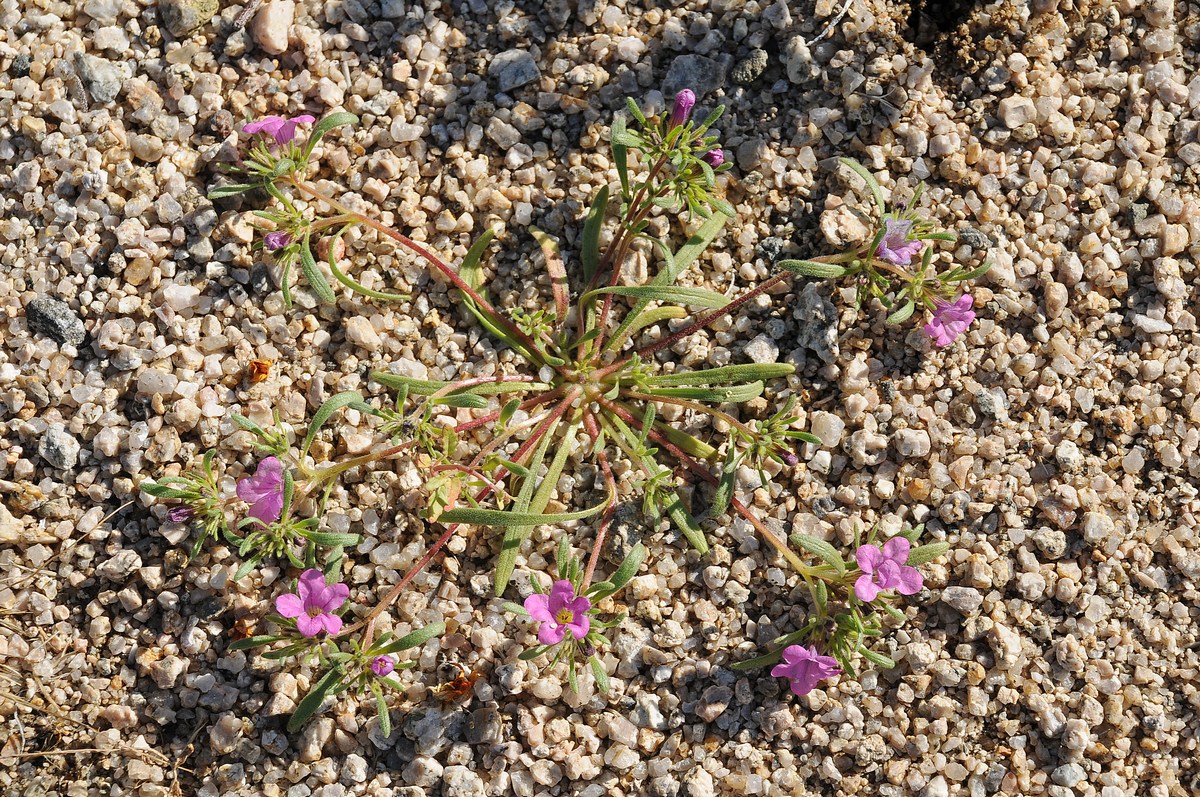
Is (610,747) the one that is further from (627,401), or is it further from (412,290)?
(412,290)

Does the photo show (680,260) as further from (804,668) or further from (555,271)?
(804,668)

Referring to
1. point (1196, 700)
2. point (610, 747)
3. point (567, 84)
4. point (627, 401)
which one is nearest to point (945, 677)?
point (1196, 700)

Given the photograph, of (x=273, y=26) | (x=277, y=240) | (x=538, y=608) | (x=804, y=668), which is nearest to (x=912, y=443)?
(x=804, y=668)

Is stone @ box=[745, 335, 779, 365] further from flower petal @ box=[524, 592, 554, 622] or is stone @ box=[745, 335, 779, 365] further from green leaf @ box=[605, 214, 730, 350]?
flower petal @ box=[524, 592, 554, 622]

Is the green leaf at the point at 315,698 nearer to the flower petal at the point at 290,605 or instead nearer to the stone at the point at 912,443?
the flower petal at the point at 290,605

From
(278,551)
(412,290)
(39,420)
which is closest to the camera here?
(278,551)

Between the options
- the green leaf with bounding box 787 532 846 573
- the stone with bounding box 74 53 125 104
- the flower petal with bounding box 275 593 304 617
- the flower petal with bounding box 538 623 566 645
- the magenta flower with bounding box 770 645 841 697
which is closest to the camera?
the flower petal with bounding box 538 623 566 645

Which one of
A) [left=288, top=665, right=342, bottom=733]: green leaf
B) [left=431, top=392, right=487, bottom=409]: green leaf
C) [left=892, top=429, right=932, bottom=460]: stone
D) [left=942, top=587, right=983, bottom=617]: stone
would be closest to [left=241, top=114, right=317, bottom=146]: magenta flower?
[left=431, top=392, right=487, bottom=409]: green leaf
